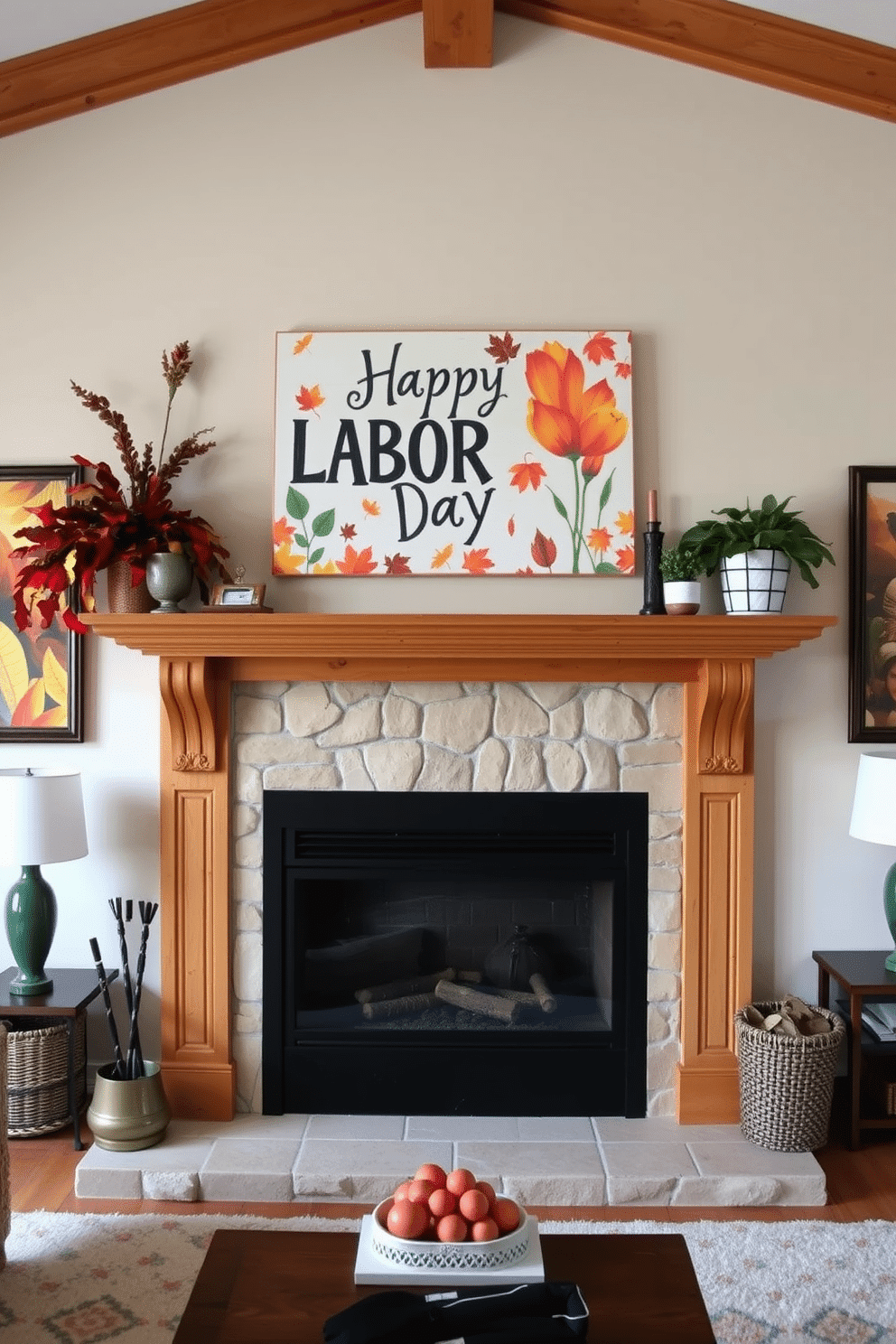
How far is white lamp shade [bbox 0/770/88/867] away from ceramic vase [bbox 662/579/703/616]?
5.49 feet

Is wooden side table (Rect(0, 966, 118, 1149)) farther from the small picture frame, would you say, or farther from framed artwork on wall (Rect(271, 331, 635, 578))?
framed artwork on wall (Rect(271, 331, 635, 578))

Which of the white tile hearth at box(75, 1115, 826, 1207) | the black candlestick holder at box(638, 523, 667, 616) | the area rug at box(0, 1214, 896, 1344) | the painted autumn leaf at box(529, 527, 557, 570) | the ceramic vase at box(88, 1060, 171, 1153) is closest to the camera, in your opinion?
the area rug at box(0, 1214, 896, 1344)

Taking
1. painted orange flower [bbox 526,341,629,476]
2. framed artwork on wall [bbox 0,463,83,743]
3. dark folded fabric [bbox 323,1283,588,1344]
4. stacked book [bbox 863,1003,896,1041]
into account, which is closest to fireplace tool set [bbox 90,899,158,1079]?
framed artwork on wall [bbox 0,463,83,743]

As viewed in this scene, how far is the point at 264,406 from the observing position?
305 centimetres

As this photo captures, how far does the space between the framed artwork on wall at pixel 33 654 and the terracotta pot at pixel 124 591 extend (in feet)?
0.64

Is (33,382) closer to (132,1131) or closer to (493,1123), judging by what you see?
(132,1131)

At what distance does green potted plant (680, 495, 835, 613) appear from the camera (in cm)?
284

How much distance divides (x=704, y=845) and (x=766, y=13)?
2.21 metres

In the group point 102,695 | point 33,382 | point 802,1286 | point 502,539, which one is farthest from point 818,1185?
point 33,382

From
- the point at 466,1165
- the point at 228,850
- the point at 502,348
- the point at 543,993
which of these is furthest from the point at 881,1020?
the point at 502,348

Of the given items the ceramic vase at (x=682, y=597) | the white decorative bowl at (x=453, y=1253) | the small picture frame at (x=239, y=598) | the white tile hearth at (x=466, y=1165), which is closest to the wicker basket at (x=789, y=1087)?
the white tile hearth at (x=466, y=1165)

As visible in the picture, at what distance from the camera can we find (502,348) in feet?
9.88

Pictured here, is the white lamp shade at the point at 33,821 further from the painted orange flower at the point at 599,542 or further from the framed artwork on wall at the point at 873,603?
the framed artwork on wall at the point at 873,603

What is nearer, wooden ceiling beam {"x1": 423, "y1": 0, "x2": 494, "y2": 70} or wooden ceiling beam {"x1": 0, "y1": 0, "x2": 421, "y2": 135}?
wooden ceiling beam {"x1": 423, "y1": 0, "x2": 494, "y2": 70}
